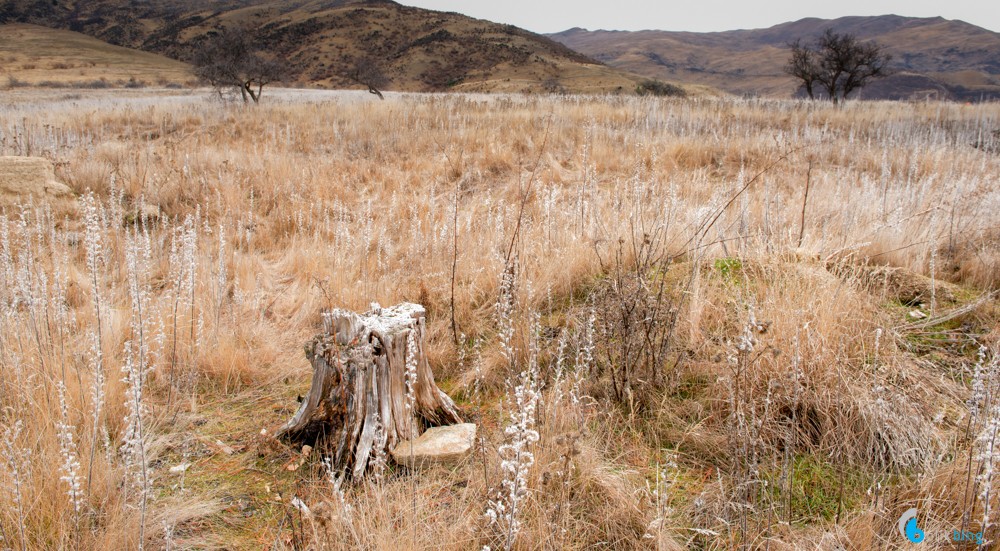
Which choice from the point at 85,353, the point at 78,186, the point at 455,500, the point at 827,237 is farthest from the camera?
the point at 78,186

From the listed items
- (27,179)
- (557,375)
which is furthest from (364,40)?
(557,375)

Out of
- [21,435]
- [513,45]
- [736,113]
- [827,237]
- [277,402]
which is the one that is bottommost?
[277,402]

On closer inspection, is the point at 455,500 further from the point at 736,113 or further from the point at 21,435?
the point at 736,113

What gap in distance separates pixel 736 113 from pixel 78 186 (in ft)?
46.7

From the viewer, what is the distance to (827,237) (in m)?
4.41

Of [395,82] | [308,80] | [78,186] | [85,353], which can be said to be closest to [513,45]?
[395,82]

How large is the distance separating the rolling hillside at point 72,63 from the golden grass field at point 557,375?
4720 centimetres

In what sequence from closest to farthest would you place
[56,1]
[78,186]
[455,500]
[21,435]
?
[455,500] < [21,435] < [78,186] < [56,1]

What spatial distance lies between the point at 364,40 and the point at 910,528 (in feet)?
269

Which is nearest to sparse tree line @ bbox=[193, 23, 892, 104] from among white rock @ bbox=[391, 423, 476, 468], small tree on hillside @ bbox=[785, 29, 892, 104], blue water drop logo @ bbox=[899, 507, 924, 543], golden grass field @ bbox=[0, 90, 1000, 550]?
small tree on hillside @ bbox=[785, 29, 892, 104]

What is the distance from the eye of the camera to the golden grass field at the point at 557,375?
6.25 feet

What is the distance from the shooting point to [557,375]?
8.32ft

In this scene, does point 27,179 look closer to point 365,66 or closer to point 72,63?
point 365,66

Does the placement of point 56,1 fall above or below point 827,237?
above
